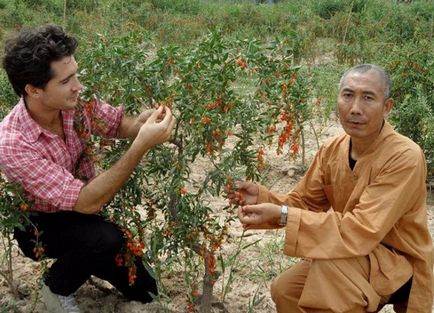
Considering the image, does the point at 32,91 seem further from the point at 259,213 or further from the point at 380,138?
the point at 380,138

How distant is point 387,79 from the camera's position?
8.70 feet

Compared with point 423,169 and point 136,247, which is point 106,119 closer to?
point 136,247

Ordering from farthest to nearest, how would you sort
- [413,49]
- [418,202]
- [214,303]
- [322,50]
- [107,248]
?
[322,50]
[413,49]
[214,303]
[107,248]
[418,202]

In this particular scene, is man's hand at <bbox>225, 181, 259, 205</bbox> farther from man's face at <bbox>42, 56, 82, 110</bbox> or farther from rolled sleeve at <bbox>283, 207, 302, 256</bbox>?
man's face at <bbox>42, 56, 82, 110</bbox>

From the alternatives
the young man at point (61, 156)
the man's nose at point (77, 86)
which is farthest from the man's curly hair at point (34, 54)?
the man's nose at point (77, 86)

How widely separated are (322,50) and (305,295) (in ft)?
21.2

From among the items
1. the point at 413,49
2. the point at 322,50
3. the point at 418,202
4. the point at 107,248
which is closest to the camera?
the point at 418,202

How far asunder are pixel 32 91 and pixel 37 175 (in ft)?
1.21

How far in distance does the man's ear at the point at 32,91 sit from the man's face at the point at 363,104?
4.26 feet

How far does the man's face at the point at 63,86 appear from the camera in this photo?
2.66m

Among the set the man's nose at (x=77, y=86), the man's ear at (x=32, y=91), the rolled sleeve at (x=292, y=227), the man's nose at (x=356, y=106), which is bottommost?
the rolled sleeve at (x=292, y=227)

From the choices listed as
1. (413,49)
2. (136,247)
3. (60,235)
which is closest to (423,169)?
(136,247)

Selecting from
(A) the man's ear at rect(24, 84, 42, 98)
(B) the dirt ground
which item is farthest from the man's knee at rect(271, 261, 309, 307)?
(A) the man's ear at rect(24, 84, 42, 98)

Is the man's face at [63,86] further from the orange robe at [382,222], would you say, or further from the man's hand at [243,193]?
the orange robe at [382,222]
